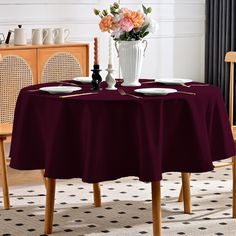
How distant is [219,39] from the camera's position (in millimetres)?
7383

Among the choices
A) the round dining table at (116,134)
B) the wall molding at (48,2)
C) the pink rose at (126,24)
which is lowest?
the round dining table at (116,134)

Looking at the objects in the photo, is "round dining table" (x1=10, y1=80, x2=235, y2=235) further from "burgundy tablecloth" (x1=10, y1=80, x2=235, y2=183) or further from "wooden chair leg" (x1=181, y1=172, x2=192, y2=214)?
"wooden chair leg" (x1=181, y1=172, x2=192, y2=214)

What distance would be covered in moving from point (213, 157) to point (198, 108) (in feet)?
1.21

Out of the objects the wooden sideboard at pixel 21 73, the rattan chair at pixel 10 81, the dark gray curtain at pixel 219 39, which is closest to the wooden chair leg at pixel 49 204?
the rattan chair at pixel 10 81

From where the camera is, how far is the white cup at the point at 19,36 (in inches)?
250

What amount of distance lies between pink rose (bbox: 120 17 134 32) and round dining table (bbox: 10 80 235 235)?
354mm

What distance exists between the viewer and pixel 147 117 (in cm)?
387

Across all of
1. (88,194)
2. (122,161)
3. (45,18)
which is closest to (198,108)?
(122,161)

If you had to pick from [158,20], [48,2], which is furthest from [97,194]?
[158,20]

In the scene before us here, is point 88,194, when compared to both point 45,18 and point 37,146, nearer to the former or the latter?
point 37,146

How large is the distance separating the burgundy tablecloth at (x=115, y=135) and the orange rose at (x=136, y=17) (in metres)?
0.42

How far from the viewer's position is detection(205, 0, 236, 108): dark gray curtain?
286 inches

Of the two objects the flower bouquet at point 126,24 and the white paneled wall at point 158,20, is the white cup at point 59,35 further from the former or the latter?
the flower bouquet at point 126,24

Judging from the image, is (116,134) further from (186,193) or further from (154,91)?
(186,193)
